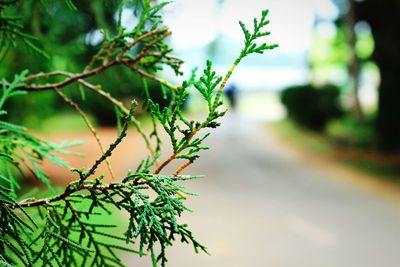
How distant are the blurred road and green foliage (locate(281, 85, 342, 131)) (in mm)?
6212

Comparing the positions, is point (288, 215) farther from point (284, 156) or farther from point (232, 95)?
point (232, 95)

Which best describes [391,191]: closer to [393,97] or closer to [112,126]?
[393,97]

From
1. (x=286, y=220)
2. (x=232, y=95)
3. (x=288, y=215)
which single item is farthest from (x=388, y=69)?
(x=232, y=95)

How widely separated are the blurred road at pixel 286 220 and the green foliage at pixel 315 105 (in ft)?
20.4

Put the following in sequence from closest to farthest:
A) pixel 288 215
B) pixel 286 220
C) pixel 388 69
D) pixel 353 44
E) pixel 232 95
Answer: pixel 286 220
pixel 288 215
pixel 388 69
pixel 353 44
pixel 232 95

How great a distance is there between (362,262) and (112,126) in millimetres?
17777

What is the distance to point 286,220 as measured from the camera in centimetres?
871

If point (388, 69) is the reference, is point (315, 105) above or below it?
below

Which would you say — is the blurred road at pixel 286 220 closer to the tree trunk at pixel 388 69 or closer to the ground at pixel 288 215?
the ground at pixel 288 215

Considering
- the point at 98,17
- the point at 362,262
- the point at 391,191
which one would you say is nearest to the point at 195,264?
the point at 362,262

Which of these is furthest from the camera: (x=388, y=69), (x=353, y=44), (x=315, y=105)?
(x=315, y=105)

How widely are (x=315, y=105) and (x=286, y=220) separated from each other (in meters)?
11.9

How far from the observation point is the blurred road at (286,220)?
6863 millimetres

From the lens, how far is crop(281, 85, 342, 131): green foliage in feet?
63.9
